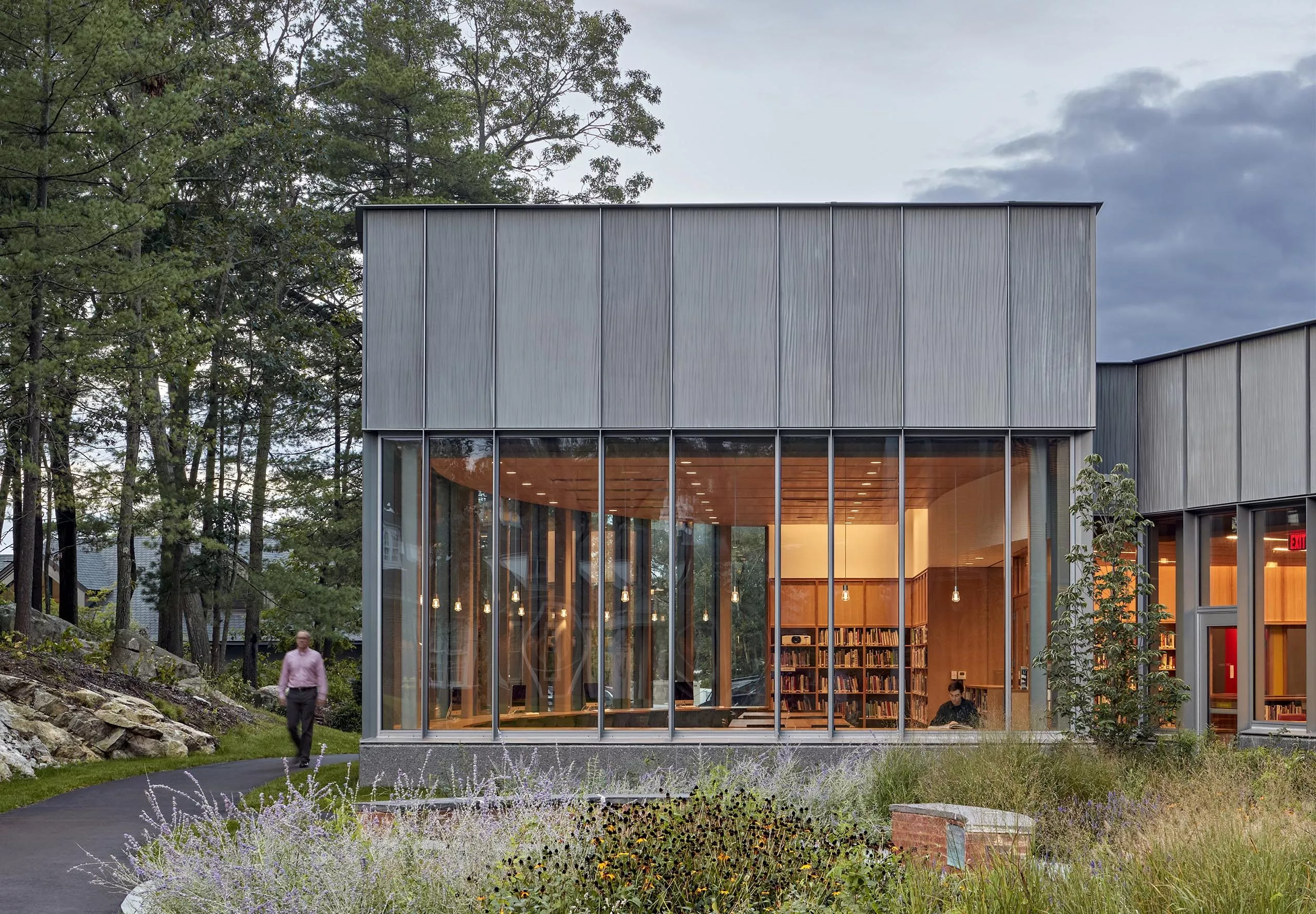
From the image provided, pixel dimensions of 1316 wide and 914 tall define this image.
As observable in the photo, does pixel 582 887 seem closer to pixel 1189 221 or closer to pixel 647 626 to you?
pixel 647 626

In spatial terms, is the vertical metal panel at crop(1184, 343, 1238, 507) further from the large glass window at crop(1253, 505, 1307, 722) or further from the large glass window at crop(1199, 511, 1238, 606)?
the large glass window at crop(1253, 505, 1307, 722)

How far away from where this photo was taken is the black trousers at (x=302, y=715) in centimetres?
1412

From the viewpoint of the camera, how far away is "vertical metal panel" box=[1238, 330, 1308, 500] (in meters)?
14.1

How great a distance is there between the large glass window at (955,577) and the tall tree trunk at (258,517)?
19956mm

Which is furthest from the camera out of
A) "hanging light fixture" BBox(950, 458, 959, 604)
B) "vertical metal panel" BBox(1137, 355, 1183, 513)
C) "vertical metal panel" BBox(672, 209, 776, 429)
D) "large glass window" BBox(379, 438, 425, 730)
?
"vertical metal panel" BBox(1137, 355, 1183, 513)

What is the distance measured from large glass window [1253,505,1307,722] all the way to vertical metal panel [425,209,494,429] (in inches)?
381

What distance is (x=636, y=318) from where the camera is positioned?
14.0 meters

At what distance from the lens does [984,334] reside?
1399 cm

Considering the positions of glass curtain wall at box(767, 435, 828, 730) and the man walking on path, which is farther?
the man walking on path

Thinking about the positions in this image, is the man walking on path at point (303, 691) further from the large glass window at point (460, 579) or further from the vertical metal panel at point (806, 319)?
the vertical metal panel at point (806, 319)

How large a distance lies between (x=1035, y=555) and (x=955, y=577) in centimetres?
99

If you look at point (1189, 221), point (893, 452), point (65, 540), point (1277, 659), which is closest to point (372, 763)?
point (893, 452)

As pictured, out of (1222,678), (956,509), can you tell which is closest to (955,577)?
(956,509)

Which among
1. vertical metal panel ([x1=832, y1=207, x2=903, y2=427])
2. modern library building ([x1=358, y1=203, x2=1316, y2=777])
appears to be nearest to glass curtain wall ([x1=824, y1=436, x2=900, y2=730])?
modern library building ([x1=358, y1=203, x2=1316, y2=777])
